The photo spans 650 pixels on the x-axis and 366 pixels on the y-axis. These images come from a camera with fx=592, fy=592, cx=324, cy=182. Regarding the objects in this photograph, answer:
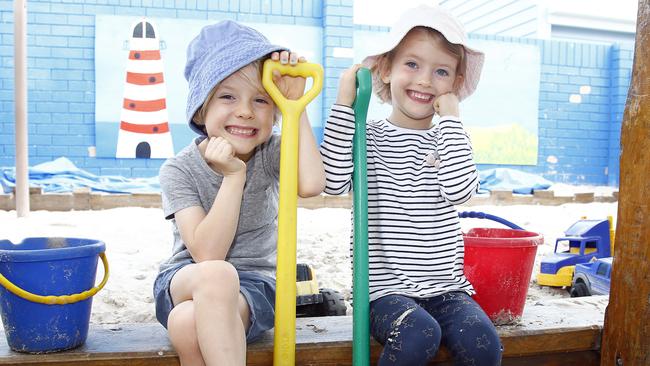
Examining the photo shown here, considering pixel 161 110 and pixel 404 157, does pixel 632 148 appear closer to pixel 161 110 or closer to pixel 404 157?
pixel 404 157

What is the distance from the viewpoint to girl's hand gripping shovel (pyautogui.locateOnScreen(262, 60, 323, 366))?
1.45 meters

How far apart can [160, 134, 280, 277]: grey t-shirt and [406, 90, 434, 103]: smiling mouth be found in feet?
A: 1.33

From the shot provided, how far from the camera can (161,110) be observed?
787cm

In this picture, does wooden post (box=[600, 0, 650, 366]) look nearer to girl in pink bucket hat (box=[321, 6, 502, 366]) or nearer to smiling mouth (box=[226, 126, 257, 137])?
girl in pink bucket hat (box=[321, 6, 502, 366])

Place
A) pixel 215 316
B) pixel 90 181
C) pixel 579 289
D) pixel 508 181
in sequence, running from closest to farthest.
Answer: pixel 215 316
pixel 579 289
pixel 90 181
pixel 508 181

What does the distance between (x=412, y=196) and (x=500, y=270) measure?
1.15 ft

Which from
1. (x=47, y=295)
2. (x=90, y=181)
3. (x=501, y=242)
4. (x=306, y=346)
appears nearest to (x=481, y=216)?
(x=501, y=242)

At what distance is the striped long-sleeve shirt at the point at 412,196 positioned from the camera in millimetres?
1615

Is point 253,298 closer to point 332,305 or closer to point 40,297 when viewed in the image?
point 40,297

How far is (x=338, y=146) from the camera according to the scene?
162 cm

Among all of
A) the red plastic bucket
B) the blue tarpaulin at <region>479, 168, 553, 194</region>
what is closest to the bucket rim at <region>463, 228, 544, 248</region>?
the red plastic bucket

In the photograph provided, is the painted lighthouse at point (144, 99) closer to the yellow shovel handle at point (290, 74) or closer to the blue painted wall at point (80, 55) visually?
the blue painted wall at point (80, 55)

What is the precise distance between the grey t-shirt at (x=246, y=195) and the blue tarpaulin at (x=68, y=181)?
16.0ft

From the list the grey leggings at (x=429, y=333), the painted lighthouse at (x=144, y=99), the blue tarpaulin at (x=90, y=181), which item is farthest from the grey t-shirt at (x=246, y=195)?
the painted lighthouse at (x=144, y=99)
